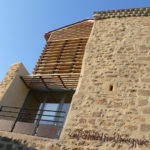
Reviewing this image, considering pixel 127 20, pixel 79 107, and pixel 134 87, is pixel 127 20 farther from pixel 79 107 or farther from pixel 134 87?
pixel 79 107

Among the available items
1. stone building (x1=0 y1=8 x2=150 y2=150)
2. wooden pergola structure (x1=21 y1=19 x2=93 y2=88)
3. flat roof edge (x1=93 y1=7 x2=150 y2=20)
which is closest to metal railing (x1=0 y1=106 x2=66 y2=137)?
stone building (x1=0 y1=8 x2=150 y2=150)

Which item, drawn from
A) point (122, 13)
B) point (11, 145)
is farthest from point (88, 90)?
point (122, 13)

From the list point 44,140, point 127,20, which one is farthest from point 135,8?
point 44,140

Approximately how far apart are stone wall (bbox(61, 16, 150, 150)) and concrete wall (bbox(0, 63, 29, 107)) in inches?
91.9

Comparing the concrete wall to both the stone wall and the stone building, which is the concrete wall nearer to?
the stone building

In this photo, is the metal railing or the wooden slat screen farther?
the wooden slat screen

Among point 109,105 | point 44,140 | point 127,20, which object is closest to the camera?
point 44,140

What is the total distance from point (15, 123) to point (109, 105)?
2446 millimetres

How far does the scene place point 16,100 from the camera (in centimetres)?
620

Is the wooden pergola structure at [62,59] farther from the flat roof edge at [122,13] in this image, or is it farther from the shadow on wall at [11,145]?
the shadow on wall at [11,145]

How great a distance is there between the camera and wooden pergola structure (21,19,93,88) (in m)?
6.35

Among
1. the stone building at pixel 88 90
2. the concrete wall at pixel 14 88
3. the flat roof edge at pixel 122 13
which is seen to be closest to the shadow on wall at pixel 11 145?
the stone building at pixel 88 90

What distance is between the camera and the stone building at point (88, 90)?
3.97m

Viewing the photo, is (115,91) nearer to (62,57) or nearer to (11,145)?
(11,145)
